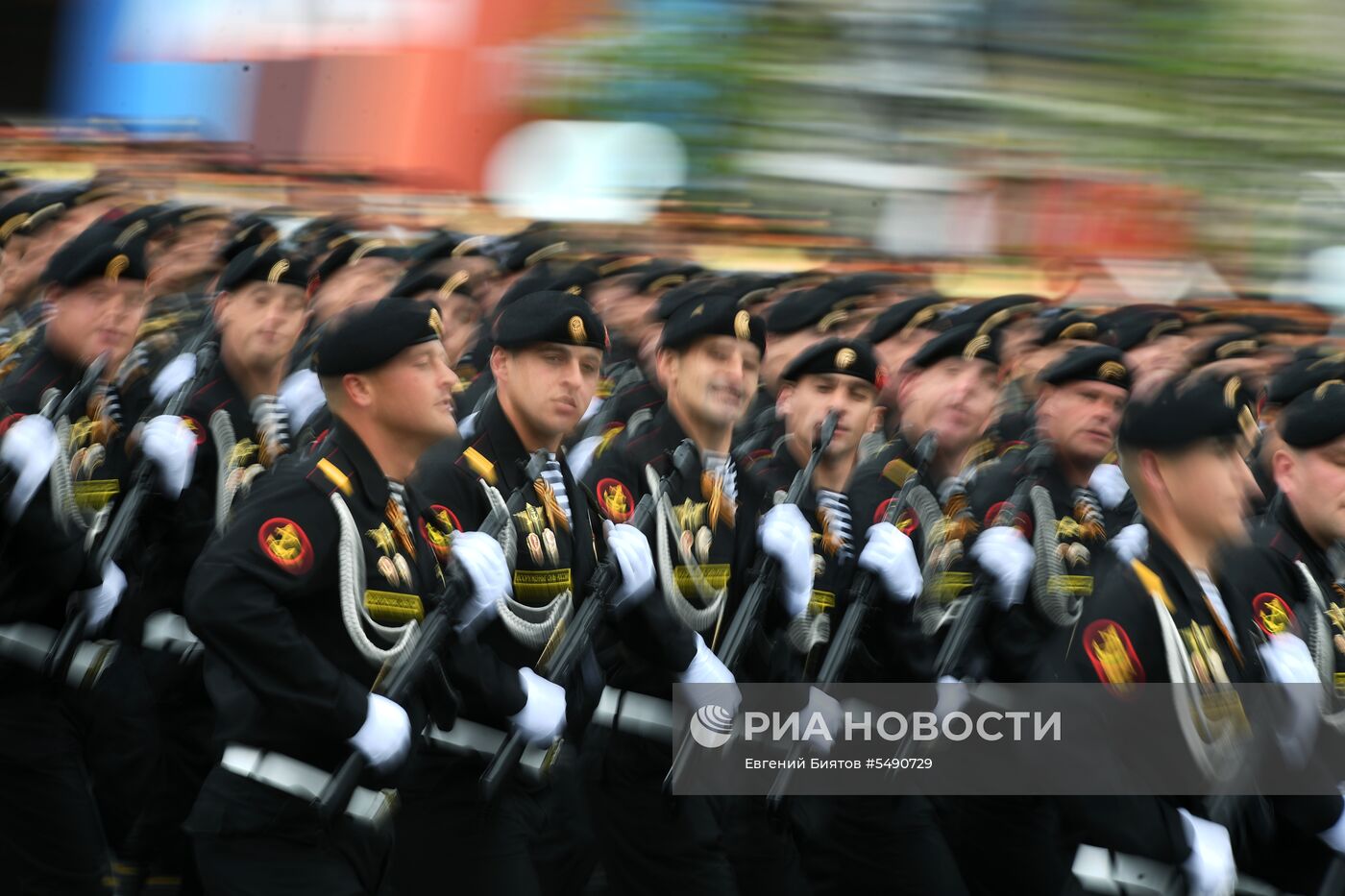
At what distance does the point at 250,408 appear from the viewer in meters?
6.00

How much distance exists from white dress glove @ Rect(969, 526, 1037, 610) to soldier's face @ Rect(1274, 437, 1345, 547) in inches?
34.1

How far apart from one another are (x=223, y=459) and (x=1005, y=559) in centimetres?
231

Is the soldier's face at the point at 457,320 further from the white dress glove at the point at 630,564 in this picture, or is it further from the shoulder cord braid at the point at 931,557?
the white dress glove at the point at 630,564

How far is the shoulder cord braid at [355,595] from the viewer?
397cm

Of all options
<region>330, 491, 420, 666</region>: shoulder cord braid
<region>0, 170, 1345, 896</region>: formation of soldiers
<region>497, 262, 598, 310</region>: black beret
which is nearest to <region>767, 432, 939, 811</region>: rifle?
<region>0, 170, 1345, 896</region>: formation of soldiers

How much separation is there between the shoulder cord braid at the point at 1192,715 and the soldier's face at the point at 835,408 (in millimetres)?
1830

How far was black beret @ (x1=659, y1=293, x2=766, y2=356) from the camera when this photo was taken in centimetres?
535

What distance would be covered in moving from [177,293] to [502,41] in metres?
5.29

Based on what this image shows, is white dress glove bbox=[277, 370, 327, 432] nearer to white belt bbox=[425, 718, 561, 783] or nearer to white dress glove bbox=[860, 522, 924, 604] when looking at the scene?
white dress glove bbox=[860, 522, 924, 604]

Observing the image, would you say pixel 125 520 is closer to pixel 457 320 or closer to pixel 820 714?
pixel 457 320

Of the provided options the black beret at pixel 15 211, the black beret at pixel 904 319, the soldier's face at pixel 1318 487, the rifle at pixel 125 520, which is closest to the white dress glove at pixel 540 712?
the rifle at pixel 125 520

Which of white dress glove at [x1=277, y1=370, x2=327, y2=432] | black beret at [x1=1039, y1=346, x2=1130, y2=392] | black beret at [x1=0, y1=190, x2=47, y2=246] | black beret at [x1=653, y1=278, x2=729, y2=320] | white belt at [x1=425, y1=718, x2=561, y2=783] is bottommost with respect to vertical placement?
black beret at [x1=0, y1=190, x2=47, y2=246]

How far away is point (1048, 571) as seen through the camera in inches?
224

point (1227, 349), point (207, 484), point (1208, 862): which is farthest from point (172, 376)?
point (1227, 349)
